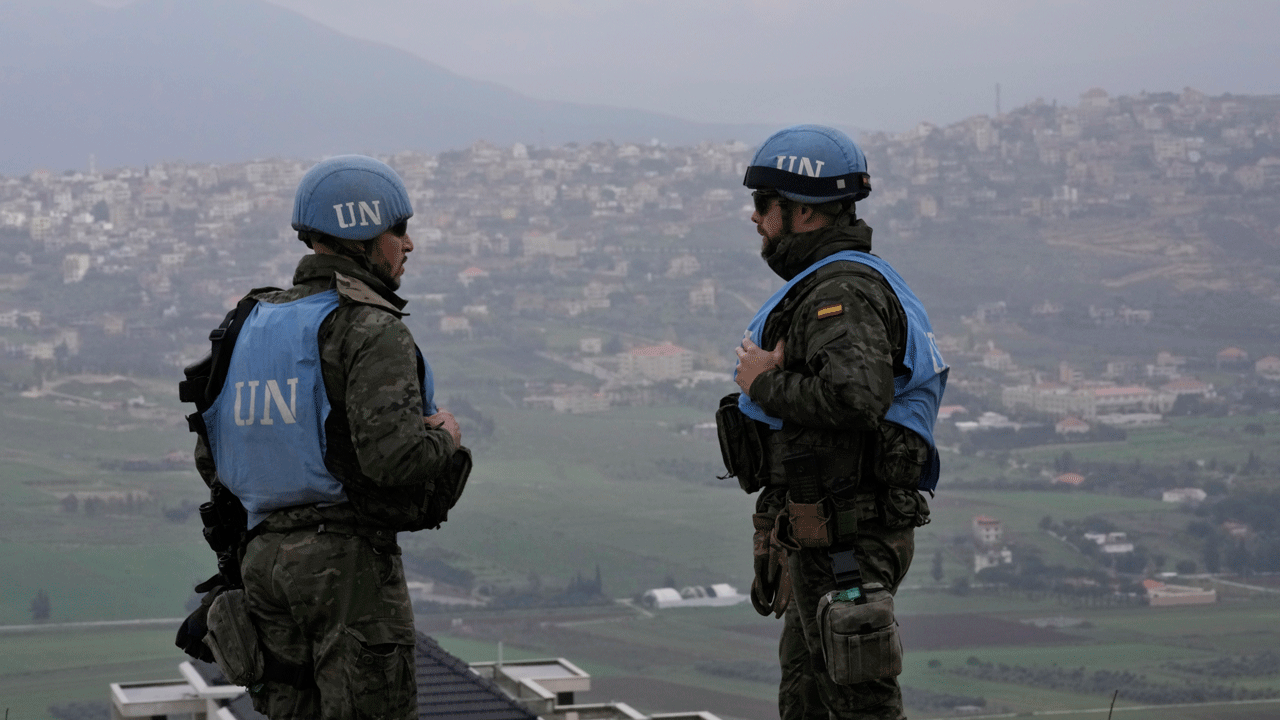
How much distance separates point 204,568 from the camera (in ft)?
373

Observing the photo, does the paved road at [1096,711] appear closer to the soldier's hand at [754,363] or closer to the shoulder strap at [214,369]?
the soldier's hand at [754,363]

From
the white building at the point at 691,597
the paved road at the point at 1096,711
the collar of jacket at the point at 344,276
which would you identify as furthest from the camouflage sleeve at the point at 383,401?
the white building at the point at 691,597

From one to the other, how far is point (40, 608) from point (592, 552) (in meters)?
41.9

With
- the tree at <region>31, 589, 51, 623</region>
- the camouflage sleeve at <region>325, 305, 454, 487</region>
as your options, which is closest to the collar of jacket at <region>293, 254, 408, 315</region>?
the camouflage sleeve at <region>325, 305, 454, 487</region>

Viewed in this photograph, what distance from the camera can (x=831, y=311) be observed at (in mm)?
4145

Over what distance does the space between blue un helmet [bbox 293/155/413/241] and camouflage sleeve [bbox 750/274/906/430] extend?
112cm

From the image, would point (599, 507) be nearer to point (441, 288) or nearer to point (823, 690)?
point (441, 288)

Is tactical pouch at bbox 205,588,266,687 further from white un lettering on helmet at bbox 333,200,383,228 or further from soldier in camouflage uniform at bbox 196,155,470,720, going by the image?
white un lettering on helmet at bbox 333,200,383,228

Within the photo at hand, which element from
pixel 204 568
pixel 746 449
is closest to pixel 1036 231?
pixel 204 568

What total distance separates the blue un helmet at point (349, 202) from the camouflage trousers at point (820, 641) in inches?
58.2

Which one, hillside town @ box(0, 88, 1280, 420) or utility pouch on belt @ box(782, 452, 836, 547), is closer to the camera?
utility pouch on belt @ box(782, 452, 836, 547)

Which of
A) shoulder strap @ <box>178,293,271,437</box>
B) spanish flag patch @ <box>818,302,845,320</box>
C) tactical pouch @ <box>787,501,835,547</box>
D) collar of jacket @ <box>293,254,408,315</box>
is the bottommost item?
tactical pouch @ <box>787,501,835,547</box>

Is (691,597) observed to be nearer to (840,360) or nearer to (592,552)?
(592,552)

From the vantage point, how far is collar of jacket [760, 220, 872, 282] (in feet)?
14.6
